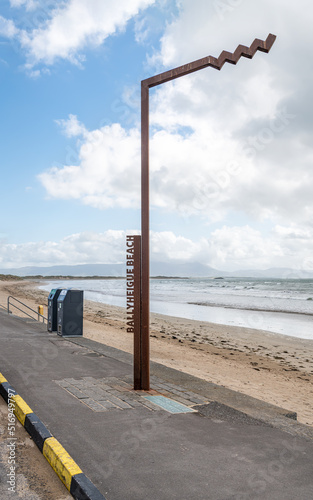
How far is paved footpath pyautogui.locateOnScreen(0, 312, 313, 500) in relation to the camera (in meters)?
3.48

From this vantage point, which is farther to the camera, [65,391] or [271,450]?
[65,391]

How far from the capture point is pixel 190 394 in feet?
20.5

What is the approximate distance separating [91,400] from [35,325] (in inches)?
358

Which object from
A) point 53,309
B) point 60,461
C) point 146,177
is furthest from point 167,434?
point 53,309

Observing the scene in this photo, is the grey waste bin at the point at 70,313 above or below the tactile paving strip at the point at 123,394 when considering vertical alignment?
above

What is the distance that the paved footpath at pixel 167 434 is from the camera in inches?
137

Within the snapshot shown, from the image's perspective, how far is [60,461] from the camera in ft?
12.5

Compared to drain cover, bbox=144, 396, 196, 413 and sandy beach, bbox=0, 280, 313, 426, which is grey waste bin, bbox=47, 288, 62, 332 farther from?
drain cover, bbox=144, 396, 196, 413

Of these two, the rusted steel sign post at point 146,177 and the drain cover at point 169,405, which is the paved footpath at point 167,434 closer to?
the drain cover at point 169,405

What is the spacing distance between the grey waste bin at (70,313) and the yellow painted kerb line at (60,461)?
710 cm

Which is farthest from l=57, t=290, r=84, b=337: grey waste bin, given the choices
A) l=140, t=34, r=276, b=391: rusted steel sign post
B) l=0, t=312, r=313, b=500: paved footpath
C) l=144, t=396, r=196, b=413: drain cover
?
l=144, t=396, r=196, b=413: drain cover

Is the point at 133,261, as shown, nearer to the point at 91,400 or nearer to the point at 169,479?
the point at 91,400

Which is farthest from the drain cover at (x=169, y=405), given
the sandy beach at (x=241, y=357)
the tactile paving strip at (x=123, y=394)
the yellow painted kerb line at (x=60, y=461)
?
the sandy beach at (x=241, y=357)

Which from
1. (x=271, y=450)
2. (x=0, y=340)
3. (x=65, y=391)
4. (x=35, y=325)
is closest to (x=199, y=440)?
(x=271, y=450)
